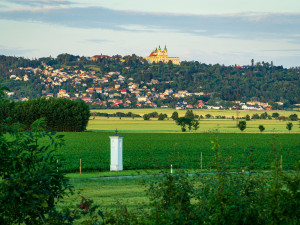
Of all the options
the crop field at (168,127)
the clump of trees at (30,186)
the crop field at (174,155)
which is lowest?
the crop field at (168,127)

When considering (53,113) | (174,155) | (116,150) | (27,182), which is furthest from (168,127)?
(27,182)

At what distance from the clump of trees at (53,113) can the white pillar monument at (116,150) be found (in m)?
59.3

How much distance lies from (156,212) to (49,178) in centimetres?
176

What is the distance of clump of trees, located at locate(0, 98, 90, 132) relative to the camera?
86.5 metres

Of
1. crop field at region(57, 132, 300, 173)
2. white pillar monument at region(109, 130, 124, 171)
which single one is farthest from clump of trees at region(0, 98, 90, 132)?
white pillar monument at region(109, 130, 124, 171)

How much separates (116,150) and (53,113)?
6176 cm

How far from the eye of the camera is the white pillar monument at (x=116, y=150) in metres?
26.9

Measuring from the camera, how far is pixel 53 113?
8738 cm

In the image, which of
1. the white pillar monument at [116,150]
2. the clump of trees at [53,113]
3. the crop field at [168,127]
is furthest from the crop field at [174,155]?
the crop field at [168,127]

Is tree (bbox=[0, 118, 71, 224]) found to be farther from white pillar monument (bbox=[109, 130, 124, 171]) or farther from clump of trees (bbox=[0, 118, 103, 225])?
white pillar monument (bbox=[109, 130, 124, 171])

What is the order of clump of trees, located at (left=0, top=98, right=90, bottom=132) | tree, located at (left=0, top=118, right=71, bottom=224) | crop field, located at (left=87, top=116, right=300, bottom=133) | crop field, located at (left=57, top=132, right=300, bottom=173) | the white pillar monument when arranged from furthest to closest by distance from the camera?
crop field, located at (left=87, top=116, right=300, bottom=133) → clump of trees, located at (left=0, top=98, right=90, bottom=132) → the white pillar monument → crop field, located at (left=57, top=132, right=300, bottom=173) → tree, located at (left=0, top=118, right=71, bottom=224)

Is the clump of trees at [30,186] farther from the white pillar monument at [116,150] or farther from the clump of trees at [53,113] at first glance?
the clump of trees at [53,113]

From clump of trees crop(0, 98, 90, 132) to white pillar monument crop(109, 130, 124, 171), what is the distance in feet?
194

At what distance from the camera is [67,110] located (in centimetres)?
8656
